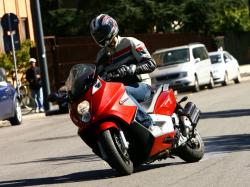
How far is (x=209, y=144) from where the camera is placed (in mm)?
13078

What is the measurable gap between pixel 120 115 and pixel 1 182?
77.5 inches

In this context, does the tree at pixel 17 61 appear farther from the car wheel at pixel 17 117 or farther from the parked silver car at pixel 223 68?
the car wheel at pixel 17 117

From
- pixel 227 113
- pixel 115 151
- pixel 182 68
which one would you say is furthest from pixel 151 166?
pixel 182 68

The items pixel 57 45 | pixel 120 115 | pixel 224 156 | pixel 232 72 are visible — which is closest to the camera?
pixel 120 115

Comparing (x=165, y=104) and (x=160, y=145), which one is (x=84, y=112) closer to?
(x=160, y=145)

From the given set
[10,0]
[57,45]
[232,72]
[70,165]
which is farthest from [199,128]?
[10,0]

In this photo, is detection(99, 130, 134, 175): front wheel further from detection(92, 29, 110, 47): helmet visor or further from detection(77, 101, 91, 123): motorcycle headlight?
detection(92, 29, 110, 47): helmet visor

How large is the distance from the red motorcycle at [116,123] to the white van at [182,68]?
2097 centimetres

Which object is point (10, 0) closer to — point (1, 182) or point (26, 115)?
point (26, 115)

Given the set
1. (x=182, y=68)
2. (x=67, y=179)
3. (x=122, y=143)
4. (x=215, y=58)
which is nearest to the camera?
(x=122, y=143)

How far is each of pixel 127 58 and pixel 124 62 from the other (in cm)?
7

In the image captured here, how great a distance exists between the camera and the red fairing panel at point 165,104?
10.3 metres

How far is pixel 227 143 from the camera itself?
1298 cm

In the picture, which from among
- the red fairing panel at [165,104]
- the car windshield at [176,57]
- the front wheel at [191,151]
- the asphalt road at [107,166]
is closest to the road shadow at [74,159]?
the asphalt road at [107,166]
